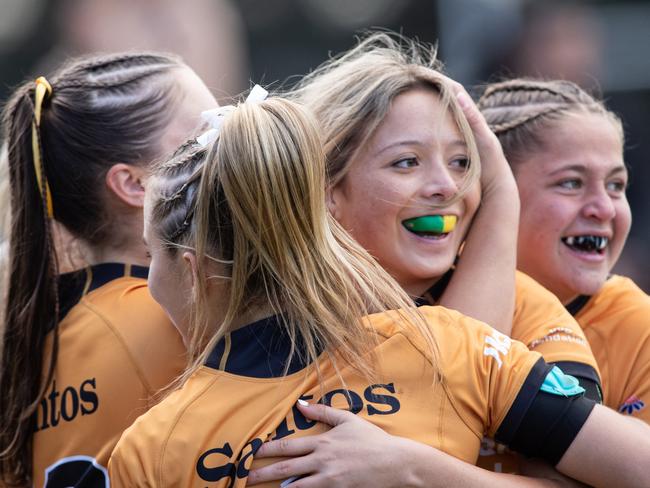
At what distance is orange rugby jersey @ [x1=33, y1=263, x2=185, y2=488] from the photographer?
2285 millimetres

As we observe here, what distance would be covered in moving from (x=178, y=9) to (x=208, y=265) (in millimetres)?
4480

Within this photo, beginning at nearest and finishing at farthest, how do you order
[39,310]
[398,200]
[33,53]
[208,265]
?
[208,265] < [398,200] < [39,310] < [33,53]

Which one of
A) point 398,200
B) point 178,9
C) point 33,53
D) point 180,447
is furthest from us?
point 33,53

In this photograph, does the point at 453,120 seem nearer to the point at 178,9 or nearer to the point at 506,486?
the point at 506,486

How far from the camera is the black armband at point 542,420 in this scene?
1.76 metres

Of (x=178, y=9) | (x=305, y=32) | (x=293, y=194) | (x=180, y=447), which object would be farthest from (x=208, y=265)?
(x=305, y=32)

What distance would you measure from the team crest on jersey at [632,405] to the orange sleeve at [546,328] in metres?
0.21

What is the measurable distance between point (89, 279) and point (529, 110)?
139 cm

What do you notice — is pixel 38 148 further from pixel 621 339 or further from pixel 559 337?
pixel 621 339

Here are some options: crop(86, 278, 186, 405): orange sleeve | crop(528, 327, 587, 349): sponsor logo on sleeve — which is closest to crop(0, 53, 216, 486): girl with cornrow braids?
crop(86, 278, 186, 405): orange sleeve

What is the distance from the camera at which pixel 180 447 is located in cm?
178

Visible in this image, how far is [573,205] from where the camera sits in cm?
271

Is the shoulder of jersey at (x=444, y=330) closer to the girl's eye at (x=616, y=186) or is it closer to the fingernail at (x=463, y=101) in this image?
the fingernail at (x=463, y=101)

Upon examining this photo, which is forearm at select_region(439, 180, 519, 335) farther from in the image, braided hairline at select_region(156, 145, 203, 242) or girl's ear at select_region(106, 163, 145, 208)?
girl's ear at select_region(106, 163, 145, 208)
